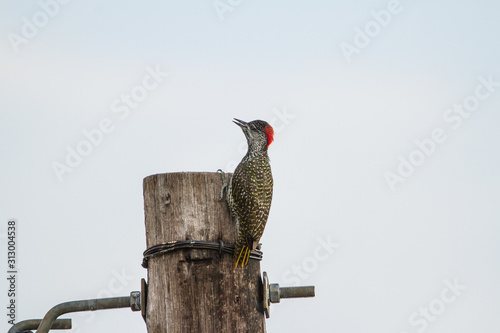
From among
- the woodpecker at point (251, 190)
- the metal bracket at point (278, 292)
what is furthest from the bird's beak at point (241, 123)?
the metal bracket at point (278, 292)

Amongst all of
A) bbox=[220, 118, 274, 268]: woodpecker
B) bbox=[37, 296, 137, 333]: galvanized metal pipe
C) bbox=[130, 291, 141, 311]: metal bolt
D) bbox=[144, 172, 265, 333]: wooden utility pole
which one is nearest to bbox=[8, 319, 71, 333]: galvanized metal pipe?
bbox=[37, 296, 137, 333]: galvanized metal pipe

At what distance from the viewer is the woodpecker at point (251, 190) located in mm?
3639

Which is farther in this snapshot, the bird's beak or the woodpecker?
the bird's beak

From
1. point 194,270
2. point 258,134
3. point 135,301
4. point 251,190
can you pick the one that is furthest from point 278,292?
point 258,134

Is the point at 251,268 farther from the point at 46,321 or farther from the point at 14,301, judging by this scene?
the point at 14,301

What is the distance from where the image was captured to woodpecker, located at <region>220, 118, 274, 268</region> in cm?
364

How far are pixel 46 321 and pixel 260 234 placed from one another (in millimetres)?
1563

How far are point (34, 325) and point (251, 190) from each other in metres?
2.05

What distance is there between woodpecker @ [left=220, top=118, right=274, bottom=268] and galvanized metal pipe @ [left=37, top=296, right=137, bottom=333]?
823mm

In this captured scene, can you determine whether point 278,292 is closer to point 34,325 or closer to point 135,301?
point 135,301

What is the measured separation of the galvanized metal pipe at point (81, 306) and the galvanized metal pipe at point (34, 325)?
0.06 meters

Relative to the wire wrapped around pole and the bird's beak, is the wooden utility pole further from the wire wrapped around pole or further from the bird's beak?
the bird's beak

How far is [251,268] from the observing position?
365 centimetres

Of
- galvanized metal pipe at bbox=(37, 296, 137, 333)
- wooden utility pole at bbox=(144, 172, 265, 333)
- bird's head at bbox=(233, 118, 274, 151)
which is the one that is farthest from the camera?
bird's head at bbox=(233, 118, 274, 151)
